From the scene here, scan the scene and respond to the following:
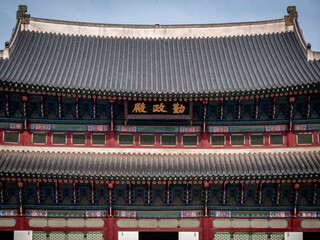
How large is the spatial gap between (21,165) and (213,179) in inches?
376

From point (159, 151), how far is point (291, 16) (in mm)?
12630

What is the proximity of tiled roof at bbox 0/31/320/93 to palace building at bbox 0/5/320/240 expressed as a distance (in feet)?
0.48

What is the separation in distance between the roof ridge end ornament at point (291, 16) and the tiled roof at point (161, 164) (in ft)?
30.0

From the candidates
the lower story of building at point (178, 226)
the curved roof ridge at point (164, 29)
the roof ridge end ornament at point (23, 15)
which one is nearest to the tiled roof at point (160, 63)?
the curved roof ridge at point (164, 29)

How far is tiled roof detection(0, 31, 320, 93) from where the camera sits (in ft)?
69.8

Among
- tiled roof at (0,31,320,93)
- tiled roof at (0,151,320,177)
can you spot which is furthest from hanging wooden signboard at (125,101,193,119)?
tiled roof at (0,151,320,177)

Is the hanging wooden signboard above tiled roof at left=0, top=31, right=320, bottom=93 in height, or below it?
below

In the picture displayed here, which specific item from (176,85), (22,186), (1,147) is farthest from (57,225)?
(176,85)

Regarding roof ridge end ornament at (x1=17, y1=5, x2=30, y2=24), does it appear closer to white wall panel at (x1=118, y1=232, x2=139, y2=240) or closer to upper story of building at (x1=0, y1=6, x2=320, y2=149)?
upper story of building at (x1=0, y1=6, x2=320, y2=149)

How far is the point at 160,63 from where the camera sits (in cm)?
2364

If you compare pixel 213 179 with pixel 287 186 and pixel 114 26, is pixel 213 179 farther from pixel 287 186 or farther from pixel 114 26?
pixel 114 26

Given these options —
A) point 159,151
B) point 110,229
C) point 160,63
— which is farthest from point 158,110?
point 110,229

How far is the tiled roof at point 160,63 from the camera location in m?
21.3

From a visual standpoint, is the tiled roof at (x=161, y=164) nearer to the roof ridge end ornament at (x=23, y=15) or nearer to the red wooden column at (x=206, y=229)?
the red wooden column at (x=206, y=229)
